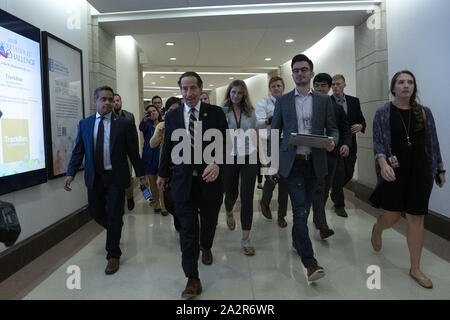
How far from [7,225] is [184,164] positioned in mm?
1291

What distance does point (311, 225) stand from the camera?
4.31 metres

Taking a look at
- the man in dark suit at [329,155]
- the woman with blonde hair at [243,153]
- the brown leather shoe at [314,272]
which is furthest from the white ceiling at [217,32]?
the brown leather shoe at [314,272]

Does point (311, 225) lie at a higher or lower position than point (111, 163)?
lower

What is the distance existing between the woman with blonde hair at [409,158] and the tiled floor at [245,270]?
396 mm

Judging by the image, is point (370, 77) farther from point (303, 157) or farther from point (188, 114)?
point (188, 114)

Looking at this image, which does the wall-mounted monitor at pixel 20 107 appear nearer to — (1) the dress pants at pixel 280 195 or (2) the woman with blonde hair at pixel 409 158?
(1) the dress pants at pixel 280 195

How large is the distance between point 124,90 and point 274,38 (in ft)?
11.7

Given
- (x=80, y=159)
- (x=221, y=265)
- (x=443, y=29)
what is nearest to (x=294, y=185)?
(x=221, y=265)

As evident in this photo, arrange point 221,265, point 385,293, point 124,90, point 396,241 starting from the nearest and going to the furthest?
point 385,293, point 221,265, point 396,241, point 124,90

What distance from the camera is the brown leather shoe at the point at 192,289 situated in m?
2.47

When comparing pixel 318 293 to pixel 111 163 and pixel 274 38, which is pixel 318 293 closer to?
pixel 111 163

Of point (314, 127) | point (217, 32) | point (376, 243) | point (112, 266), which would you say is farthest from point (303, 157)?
point (217, 32)

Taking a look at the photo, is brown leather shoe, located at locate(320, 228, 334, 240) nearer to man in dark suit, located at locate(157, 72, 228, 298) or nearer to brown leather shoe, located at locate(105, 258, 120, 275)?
man in dark suit, located at locate(157, 72, 228, 298)

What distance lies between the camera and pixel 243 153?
3389mm
